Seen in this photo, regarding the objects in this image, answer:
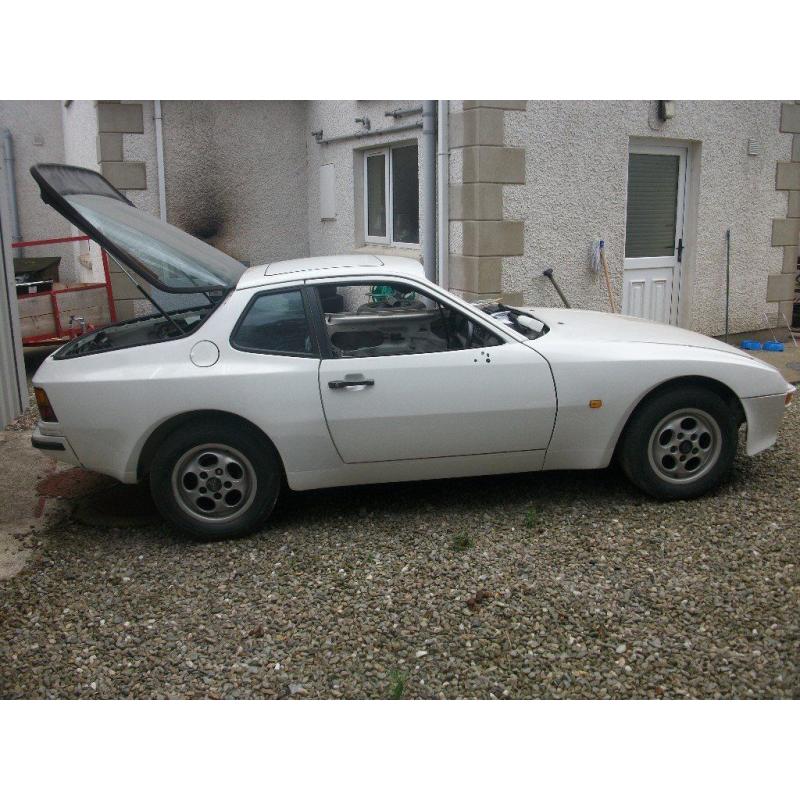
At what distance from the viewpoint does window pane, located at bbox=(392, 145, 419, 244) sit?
962cm

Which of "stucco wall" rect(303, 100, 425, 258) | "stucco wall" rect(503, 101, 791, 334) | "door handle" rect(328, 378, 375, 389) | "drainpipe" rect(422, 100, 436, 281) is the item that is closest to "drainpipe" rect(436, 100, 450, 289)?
"drainpipe" rect(422, 100, 436, 281)

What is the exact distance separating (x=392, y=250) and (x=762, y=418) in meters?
5.88

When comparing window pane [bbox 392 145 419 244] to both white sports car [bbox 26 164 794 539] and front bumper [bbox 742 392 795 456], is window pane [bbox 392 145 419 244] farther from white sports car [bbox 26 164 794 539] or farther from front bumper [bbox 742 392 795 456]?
front bumper [bbox 742 392 795 456]

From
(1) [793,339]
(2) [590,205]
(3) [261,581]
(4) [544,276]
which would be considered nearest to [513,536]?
(3) [261,581]

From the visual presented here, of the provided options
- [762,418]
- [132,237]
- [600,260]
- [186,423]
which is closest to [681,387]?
[762,418]

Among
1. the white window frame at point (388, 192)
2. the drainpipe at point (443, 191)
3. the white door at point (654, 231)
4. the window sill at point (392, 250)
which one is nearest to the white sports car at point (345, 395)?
the drainpipe at point (443, 191)

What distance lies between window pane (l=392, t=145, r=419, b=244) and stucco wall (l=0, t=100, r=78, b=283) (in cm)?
722

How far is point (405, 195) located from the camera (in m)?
9.85

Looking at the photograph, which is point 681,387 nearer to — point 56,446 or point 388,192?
point 56,446

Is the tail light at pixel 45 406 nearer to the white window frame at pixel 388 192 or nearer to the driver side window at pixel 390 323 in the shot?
the driver side window at pixel 390 323

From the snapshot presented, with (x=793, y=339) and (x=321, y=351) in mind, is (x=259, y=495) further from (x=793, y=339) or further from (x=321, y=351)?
(x=793, y=339)

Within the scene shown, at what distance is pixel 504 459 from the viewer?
476 centimetres

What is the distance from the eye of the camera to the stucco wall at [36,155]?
1491 cm

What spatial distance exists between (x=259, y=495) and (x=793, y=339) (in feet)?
26.2
